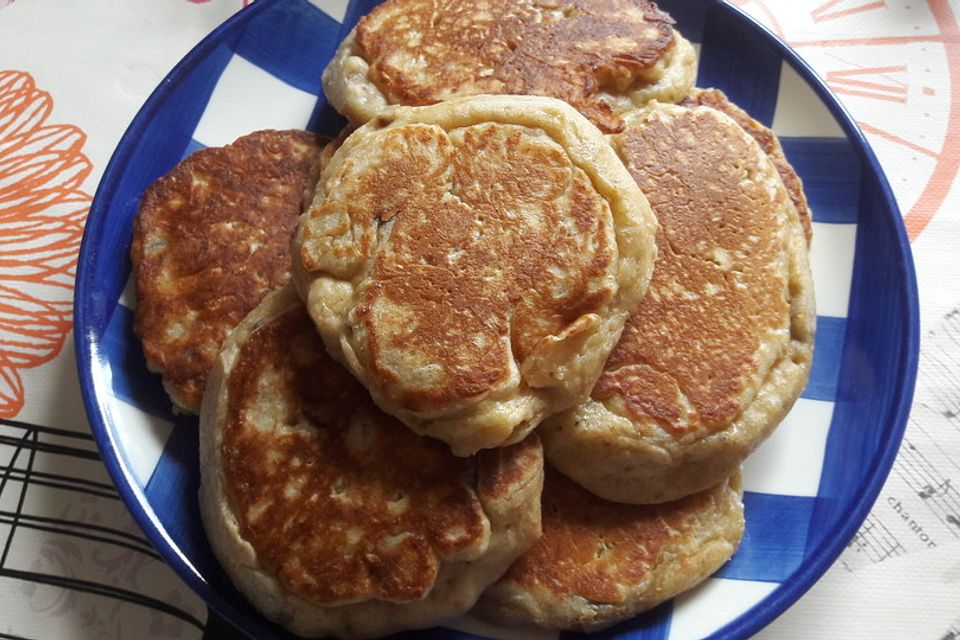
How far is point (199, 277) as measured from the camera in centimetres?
215

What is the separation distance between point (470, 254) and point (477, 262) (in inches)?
0.9

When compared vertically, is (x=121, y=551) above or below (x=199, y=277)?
below

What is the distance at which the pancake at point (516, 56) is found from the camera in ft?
6.91

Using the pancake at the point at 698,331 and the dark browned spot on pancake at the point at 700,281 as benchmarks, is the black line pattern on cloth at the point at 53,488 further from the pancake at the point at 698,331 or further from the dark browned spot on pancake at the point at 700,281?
the dark browned spot on pancake at the point at 700,281

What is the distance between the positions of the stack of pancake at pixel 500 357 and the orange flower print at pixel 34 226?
0.46 m

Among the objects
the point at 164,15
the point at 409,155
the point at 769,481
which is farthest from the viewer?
the point at 164,15

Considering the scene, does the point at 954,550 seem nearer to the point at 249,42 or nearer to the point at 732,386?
the point at 732,386

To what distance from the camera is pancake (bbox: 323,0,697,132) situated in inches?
83.0

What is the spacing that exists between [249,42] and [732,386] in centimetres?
159

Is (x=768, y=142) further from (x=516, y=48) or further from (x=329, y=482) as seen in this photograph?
(x=329, y=482)

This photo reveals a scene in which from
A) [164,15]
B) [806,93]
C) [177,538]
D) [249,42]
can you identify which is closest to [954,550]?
[806,93]

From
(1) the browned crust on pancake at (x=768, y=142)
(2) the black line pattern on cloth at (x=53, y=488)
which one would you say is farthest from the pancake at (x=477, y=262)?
(2) the black line pattern on cloth at (x=53, y=488)

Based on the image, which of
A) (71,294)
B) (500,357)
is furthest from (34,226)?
(500,357)

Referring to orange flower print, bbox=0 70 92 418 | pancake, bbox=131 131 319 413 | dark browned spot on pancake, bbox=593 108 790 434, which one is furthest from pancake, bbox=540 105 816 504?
orange flower print, bbox=0 70 92 418
